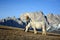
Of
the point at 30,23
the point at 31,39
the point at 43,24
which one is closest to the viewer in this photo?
the point at 31,39

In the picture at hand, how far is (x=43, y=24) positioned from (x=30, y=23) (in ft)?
5.60

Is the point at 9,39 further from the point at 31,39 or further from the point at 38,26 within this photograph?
the point at 38,26

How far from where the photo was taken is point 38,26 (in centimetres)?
1762

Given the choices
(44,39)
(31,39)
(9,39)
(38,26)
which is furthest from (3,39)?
(38,26)

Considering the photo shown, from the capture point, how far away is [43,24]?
1745cm

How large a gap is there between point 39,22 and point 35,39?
4698 millimetres

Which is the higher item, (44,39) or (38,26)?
(38,26)

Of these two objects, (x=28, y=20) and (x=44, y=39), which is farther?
(x=28, y=20)

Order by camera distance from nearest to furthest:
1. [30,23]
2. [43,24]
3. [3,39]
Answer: [3,39]
[43,24]
[30,23]

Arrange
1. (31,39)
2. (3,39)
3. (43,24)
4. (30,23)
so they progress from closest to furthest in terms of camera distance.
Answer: (3,39), (31,39), (43,24), (30,23)

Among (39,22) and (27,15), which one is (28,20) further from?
Answer: (39,22)

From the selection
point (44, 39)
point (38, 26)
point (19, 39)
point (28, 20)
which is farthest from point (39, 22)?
point (19, 39)

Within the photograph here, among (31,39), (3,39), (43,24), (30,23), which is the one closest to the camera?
(3,39)

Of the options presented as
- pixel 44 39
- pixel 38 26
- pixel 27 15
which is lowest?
pixel 44 39
